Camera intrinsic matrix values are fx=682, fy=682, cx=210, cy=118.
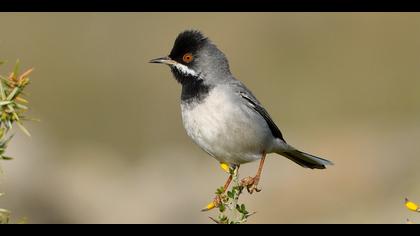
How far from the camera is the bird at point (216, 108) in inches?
240

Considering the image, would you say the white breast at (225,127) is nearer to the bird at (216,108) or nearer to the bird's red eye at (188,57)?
the bird at (216,108)

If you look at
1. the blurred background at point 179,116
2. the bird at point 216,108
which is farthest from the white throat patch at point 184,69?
the blurred background at point 179,116

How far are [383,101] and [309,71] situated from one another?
74.7 inches

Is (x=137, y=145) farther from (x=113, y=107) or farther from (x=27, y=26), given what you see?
(x=27, y=26)

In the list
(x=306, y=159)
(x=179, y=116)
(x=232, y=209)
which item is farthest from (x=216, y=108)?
(x=179, y=116)

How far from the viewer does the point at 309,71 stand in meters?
16.4

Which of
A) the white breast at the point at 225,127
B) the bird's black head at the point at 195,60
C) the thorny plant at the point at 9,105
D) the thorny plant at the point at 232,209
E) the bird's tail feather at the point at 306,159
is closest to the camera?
the thorny plant at the point at 9,105

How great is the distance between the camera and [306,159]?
23.6 feet

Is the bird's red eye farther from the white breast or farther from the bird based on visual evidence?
the white breast

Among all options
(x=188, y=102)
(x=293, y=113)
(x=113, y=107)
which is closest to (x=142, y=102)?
(x=113, y=107)

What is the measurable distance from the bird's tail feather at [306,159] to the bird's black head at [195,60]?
121 centimetres

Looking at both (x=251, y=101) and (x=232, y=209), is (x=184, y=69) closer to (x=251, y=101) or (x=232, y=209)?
(x=251, y=101)

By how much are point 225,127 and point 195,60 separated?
0.79 m

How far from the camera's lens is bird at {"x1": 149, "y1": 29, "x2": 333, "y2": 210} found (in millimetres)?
6105
